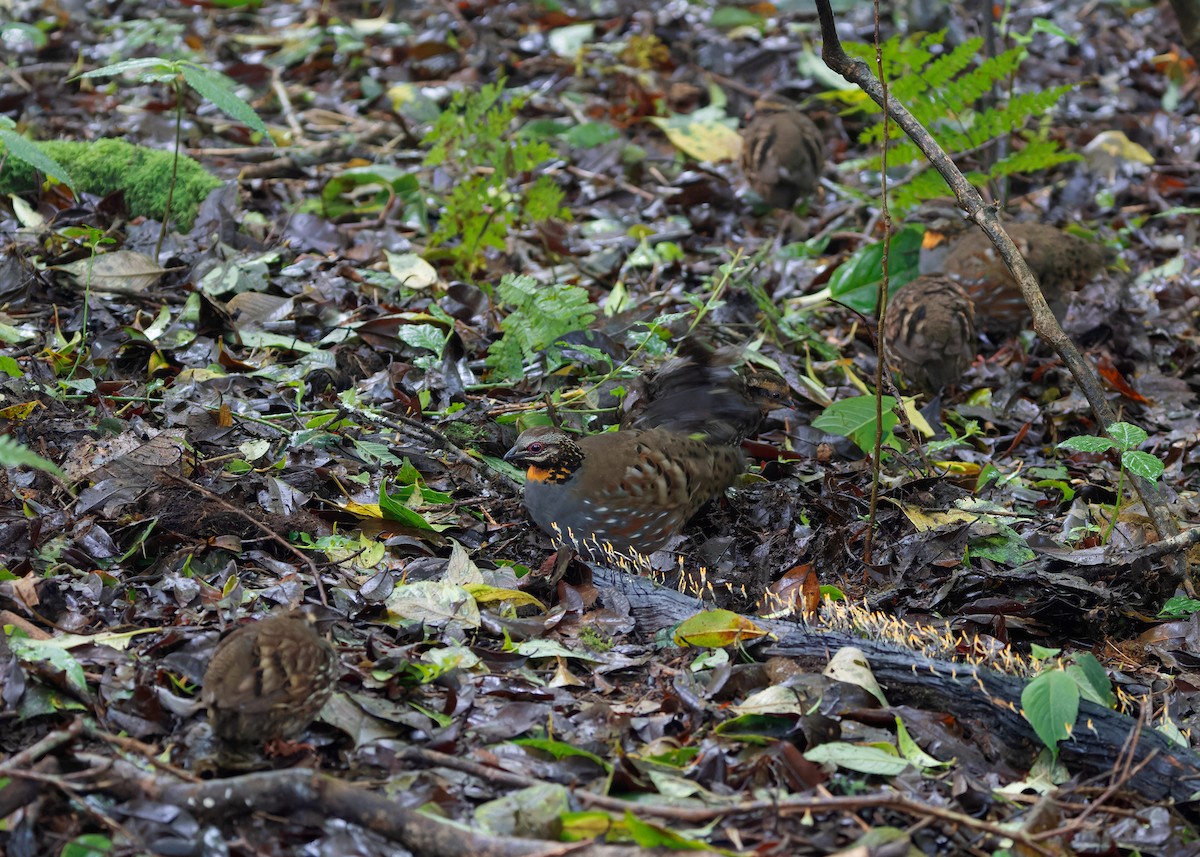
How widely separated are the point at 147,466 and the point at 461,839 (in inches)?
82.0

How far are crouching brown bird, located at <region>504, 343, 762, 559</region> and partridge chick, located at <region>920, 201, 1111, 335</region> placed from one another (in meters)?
2.59

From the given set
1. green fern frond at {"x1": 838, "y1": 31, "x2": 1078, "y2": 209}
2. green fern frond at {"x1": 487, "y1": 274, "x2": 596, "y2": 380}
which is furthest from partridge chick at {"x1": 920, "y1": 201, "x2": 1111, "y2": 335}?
green fern frond at {"x1": 487, "y1": 274, "x2": 596, "y2": 380}

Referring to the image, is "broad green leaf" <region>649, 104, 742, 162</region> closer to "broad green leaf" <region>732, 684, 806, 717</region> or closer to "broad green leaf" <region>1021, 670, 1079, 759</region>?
"broad green leaf" <region>732, 684, 806, 717</region>

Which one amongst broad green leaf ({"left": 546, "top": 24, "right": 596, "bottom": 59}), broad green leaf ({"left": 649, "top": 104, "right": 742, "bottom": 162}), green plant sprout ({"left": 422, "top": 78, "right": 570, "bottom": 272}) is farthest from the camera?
broad green leaf ({"left": 546, "top": 24, "right": 596, "bottom": 59})

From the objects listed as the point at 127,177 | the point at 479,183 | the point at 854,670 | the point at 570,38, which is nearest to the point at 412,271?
the point at 479,183

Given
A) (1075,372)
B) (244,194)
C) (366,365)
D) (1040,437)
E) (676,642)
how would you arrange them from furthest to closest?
(244,194), (1040,437), (366,365), (1075,372), (676,642)

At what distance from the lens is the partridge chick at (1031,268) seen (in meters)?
6.78

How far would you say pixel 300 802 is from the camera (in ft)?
9.13

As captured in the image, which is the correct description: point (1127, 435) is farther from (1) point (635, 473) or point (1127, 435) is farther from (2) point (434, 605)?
(2) point (434, 605)

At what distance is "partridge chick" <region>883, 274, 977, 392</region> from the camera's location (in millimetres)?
6047

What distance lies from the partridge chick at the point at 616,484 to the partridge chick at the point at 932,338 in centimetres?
186

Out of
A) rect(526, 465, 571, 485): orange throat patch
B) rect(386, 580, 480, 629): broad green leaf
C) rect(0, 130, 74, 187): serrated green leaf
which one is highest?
rect(0, 130, 74, 187): serrated green leaf

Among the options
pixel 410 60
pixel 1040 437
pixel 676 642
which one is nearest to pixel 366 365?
pixel 676 642

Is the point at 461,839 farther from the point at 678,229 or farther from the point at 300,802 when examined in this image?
the point at 678,229
